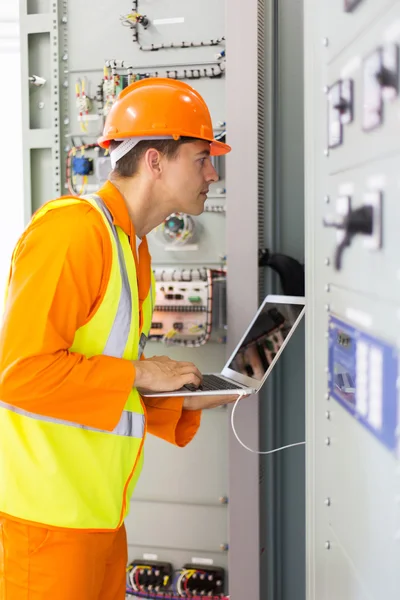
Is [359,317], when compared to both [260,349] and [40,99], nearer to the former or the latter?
[260,349]

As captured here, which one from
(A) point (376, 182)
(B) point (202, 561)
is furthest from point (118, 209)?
(B) point (202, 561)

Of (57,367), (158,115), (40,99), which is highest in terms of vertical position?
(40,99)

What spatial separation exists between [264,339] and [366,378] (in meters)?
0.77

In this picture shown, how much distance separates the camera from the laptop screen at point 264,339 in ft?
5.34

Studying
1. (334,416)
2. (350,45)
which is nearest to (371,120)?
(350,45)

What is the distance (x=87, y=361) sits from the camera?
1274 mm

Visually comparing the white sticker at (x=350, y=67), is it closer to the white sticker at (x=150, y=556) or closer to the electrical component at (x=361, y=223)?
the electrical component at (x=361, y=223)

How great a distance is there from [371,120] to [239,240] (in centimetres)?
105

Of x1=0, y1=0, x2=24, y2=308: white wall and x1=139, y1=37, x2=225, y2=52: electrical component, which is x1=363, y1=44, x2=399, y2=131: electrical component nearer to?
x1=139, y1=37, x2=225, y2=52: electrical component

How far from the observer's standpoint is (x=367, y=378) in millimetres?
941

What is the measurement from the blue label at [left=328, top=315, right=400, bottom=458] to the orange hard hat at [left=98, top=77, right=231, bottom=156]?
636 mm

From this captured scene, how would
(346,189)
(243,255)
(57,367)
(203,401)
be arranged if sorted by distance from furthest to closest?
(243,255) → (203,401) → (57,367) → (346,189)

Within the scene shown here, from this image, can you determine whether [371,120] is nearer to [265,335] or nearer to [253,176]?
[265,335]

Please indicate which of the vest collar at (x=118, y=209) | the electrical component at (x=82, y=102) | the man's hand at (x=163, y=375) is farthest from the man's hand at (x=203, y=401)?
the electrical component at (x=82, y=102)
